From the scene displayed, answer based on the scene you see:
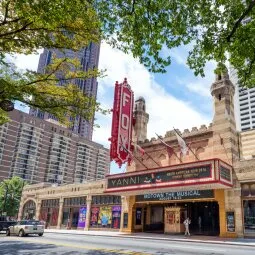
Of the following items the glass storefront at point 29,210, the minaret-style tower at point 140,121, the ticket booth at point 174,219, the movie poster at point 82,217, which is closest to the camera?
the ticket booth at point 174,219

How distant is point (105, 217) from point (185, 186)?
14.5m

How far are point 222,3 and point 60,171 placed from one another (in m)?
134

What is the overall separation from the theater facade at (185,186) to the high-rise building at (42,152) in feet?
265

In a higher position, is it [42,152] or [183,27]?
[42,152]

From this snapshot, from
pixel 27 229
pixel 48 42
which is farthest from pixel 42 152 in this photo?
pixel 48 42

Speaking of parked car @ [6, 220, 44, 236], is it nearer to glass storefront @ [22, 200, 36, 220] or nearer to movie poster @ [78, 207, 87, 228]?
movie poster @ [78, 207, 87, 228]

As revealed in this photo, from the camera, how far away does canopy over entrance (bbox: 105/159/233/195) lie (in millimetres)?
23656

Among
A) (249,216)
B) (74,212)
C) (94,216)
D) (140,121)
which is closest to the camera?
(249,216)

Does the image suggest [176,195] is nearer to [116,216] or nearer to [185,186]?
[185,186]

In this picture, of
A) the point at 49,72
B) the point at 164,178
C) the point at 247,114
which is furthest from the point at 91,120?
the point at 247,114

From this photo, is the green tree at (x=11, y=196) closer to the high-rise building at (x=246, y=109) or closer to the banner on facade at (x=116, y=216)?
the banner on facade at (x=116, y=216)

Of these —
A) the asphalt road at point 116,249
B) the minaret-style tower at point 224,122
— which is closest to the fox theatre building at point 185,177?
the minaret-style tower at point 224,122

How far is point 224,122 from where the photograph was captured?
27422mm

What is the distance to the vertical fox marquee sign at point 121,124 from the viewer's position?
30.1 m
